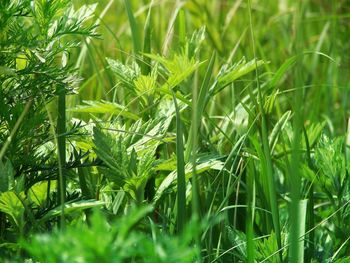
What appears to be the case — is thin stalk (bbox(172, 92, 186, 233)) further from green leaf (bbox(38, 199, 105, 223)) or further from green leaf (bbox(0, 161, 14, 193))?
green leaf (bbox(0, 161, 14, 193))

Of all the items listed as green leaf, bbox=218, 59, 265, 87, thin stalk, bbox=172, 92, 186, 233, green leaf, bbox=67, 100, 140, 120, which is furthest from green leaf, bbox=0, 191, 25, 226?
green leaf, bbox=218, 59, 265, 87

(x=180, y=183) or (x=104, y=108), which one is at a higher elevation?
(x=104, y=108)

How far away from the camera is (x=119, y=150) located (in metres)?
1.72

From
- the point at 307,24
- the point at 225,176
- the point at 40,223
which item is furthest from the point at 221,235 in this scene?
the point at 307,24

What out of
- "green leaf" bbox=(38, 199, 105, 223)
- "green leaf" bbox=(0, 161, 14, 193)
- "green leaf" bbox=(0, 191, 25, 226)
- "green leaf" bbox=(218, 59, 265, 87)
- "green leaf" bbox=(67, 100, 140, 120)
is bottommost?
"green leaf" bbox=(38, 199, 105, 223)

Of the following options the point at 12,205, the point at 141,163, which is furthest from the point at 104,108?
the point at 12,205

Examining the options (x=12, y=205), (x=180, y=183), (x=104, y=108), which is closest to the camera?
(x=12, y=205)

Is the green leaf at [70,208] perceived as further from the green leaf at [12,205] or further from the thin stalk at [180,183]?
the thin stalk at [180,183]

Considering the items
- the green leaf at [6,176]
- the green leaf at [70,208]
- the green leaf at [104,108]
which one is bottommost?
the green leaf at [70,208]

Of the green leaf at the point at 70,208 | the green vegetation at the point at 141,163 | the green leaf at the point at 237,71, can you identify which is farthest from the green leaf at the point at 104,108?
the green leaf at the point at 70,208

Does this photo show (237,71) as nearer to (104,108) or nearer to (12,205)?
(104,108)

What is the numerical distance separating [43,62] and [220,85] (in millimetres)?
526

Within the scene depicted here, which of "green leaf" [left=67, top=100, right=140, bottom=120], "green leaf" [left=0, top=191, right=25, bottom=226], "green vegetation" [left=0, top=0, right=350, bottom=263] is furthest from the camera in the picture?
"green leaf" [left=67, top=100, right=140, bottom=120]

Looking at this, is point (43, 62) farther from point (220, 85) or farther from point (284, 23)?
point (284, 23)
